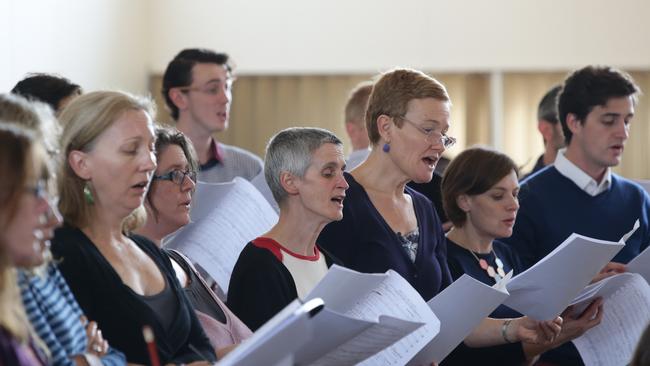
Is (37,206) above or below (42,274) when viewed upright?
above

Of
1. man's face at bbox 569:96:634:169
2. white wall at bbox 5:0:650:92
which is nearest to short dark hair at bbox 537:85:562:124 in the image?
man's face at bbox 569:96:634:169

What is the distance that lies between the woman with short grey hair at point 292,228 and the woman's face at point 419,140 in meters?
0.29

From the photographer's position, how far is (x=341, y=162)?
335cm

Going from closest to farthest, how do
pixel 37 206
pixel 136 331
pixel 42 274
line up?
pixel 37 206 → pixel 42 274 → pixel 136 331

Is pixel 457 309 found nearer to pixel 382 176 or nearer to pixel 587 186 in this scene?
pixel 382 176

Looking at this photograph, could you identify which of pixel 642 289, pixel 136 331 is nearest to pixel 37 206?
pixel 136 331

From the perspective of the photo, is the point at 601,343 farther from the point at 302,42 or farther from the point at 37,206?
the point at 302,42

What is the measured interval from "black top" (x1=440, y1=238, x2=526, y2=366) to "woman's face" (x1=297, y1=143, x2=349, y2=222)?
68 cm

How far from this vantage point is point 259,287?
3.03 meters

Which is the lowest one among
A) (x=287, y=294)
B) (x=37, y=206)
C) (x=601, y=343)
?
(x=601, y=343)

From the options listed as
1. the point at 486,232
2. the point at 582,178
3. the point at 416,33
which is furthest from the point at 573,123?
the point at 416,33

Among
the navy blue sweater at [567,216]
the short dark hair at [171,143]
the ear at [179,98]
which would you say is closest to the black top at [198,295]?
the short dark hair at [171,143]

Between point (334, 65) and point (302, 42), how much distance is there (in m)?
0.37

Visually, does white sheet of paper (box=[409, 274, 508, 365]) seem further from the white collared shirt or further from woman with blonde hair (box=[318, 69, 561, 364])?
the white collared shirt
